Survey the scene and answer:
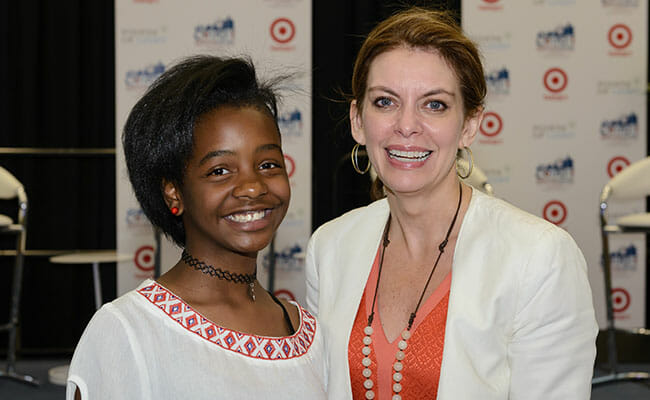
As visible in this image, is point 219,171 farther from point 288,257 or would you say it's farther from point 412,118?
point 288,257

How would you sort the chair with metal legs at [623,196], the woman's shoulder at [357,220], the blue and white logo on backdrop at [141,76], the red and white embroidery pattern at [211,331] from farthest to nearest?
1. the blue and white logo on backdrop at [141,76]
2. the chair with metal legs at [623,196]
3. the woman's shoulder at [357,220]
4. the red and white embroidery pattern at [211,331]

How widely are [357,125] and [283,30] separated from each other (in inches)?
120

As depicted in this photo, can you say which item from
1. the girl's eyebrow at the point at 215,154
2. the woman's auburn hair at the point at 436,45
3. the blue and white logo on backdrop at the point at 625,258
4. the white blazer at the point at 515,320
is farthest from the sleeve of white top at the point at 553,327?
the blue and white logo on backdrop at the point at 625,258

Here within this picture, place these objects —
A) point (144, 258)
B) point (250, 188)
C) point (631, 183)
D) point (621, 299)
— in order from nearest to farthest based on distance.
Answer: point (250, 188) → point (631, 183) → point (621, 299) → point (144, 258)

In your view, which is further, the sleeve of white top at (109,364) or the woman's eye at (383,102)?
the woman's eye at (383,102)

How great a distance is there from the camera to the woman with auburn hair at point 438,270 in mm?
1629

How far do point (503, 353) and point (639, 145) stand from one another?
3579 millimetres

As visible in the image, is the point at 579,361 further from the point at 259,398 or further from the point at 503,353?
the point at 259,398

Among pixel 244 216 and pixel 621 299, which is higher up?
pixel 244 216

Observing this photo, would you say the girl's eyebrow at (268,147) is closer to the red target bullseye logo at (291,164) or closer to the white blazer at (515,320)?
the white blazer at (515,320)

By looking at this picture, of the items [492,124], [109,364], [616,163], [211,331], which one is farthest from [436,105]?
[616,163]

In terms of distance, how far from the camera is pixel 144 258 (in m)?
4.90

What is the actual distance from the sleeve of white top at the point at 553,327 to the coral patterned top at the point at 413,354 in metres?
0.18

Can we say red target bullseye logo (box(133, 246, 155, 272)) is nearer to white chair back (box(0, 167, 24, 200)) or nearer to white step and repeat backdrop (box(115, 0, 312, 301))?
white step and repeat backdrop (box(115, 0, 312, 301))
